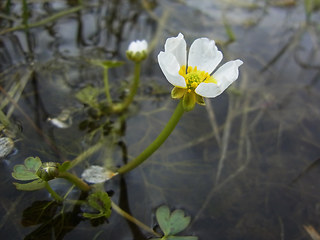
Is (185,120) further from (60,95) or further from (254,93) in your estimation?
(60,95)

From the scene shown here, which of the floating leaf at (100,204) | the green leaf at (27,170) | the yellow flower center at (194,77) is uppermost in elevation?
the yellow flower center at (194,77)

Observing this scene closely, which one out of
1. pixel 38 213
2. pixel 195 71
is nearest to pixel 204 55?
pixel 195 71

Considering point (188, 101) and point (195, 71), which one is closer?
point (188, 101)

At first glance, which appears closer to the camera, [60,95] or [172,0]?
[60,95]

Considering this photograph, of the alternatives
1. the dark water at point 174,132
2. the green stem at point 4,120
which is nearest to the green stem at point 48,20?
the dark water at point 174,132

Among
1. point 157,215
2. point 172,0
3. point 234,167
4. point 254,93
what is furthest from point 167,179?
point 172,0

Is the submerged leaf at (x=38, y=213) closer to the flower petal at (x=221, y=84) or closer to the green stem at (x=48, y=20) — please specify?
the flower petal at (x=221, y=84)

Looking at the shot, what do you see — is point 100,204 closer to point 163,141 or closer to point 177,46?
point 163,141
